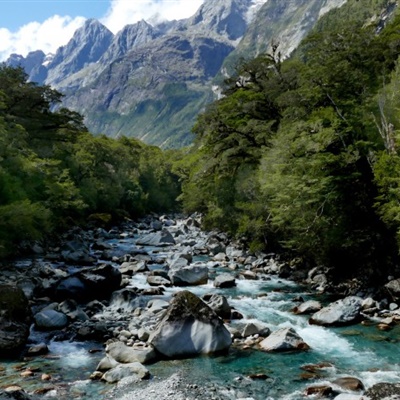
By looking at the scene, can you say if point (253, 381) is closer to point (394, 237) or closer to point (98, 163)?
point (394, 237)

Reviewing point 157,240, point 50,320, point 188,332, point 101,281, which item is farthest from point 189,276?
point 157,240

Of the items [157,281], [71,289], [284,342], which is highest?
[71,289]

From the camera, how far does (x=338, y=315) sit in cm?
1767

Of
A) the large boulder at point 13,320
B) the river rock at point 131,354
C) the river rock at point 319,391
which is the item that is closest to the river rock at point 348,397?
the river rock at point 319,391

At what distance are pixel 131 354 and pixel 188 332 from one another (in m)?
2.06

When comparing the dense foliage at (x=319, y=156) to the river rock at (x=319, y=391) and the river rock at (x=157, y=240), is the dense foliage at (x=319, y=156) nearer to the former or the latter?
the river rock at (x=157, y=240)

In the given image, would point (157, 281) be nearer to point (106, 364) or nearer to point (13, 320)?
point (13, 320)

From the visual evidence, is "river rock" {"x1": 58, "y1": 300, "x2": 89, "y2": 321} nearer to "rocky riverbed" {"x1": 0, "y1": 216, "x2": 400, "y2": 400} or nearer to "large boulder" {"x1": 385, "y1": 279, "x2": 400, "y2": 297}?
"rocky riverbed" {"x1": 0, "y1": 216, "x2": 400, "y2": 400}

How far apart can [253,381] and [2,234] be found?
18920 millimetres

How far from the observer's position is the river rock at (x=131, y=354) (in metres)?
14.1

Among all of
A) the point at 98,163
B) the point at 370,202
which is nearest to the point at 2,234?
the point at 370,202

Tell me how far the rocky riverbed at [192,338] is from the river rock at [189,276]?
9cm

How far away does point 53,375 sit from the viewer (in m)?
13.2

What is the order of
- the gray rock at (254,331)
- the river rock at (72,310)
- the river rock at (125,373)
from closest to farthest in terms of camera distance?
the river rock at (125,373), the gray rock at (254,331), the river rock at (72,310)
